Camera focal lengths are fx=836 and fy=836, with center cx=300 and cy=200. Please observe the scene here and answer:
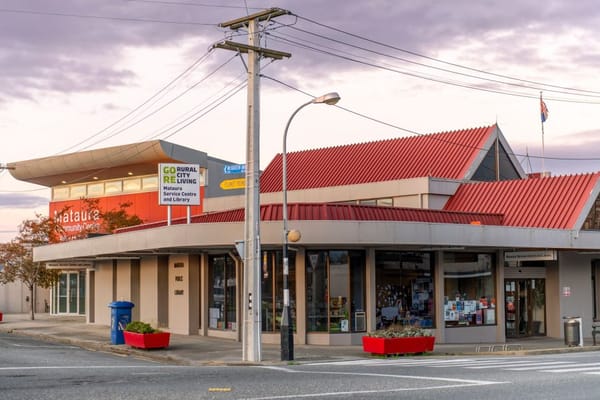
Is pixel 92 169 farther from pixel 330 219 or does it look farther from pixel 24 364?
pixel 24 364

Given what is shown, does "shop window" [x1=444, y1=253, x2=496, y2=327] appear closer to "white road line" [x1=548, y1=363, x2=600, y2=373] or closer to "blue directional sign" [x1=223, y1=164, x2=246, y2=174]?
"blue directional sign" [x1=223, y1=164, x2=246, y2=174]

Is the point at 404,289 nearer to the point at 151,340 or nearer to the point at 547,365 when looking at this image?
the point at 151,340

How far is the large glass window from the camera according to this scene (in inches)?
1281

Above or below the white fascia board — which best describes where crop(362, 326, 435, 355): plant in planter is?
below

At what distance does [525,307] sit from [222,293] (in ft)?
43.7

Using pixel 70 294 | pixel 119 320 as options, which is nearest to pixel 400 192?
pixel 119 320

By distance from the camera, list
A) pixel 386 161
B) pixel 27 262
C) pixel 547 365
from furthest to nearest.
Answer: pixel 27 262 → pixel 386 161 → pixel 547 365

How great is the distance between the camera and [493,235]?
3127 centimetres

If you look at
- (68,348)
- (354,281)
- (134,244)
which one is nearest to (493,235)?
(354,281)

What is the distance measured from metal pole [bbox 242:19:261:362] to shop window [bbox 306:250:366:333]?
17.6 feet

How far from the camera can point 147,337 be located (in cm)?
2803

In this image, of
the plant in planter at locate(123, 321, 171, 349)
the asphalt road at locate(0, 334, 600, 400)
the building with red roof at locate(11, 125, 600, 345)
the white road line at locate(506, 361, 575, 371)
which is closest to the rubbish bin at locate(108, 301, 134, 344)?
the plant in planter at locate(123, 321, 171, 349)

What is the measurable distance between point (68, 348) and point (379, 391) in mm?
17780

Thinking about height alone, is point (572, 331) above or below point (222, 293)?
below
